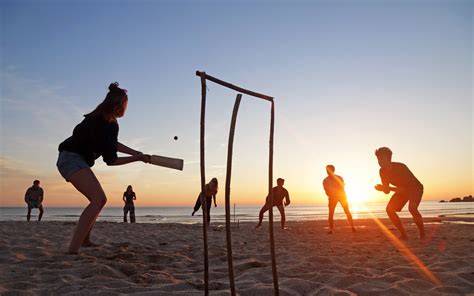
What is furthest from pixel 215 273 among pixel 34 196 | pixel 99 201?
pixel 34 196

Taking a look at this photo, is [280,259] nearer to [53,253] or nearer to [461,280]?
[461,280]

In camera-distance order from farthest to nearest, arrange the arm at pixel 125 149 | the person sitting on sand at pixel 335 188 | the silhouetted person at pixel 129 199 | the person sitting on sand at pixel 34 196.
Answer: the silhouetted person at pixel 129 199 < the person sitting on sand at pixel 34 196 < the person sitting on sand at pixel 335 188 < the arm at pixel 125 149

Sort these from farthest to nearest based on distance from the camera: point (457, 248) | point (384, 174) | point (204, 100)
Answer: point (384, 174)
point (457, 248)
point (204, 100)

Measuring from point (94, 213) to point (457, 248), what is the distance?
558cm

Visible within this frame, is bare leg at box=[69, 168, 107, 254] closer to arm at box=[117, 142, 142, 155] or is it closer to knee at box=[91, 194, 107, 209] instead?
knee at box=[91, 194, 107, 209]

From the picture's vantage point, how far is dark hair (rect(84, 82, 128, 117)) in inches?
173

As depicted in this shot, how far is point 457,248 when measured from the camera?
242 inches

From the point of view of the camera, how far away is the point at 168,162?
3219 mm

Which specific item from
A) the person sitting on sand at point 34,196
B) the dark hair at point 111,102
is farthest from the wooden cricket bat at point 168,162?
the person sitting on sand at point 34,196

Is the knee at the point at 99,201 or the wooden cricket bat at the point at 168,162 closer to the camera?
the wooden cricket bat at the point at 168,162

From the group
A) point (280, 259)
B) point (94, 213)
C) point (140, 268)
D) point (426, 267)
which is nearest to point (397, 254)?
point (426, 267)

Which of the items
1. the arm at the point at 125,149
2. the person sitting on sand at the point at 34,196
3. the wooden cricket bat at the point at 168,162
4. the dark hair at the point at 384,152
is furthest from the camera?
the person sitting on sand at the point at 34,196

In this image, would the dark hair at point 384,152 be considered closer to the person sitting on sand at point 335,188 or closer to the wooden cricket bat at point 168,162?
the person sitting on sand at point 335,188

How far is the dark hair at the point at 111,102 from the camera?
4.39 metres
